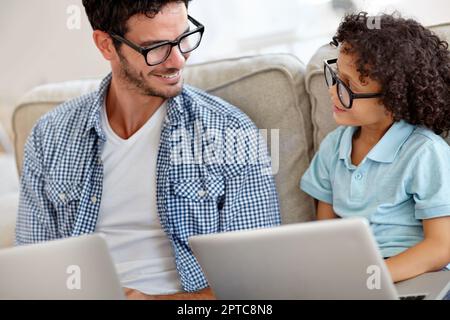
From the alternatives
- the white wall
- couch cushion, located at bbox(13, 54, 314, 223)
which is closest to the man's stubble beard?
couch cushion, located at bbox(13, 54, 314, 223)

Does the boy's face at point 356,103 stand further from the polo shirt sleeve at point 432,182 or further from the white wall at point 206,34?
the white wall at point 206,34

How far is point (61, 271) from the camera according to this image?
109cm

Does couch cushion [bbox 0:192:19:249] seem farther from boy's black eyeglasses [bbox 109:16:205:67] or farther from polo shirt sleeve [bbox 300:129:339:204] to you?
polo shirt sleeve [bbox 300:129:339:204]

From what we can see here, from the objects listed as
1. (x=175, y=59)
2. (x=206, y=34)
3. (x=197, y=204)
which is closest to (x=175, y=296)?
(x=197, y=204)

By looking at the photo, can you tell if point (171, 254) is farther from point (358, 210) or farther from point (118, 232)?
point (358, 210)

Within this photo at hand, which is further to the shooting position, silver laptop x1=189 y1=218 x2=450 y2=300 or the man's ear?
the man's ear

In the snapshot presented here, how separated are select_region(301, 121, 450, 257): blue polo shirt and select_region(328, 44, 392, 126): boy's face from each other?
52 mm

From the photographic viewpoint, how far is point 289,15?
252 cm

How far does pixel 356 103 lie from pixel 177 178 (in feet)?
1.54

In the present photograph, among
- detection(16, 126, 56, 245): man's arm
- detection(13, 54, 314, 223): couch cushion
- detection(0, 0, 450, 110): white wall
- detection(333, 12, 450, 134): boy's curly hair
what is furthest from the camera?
detection(0, 0, 450, 110): white wall

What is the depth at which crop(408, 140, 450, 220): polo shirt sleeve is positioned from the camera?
4.83 feet

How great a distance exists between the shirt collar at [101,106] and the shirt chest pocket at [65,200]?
0.48 ft
